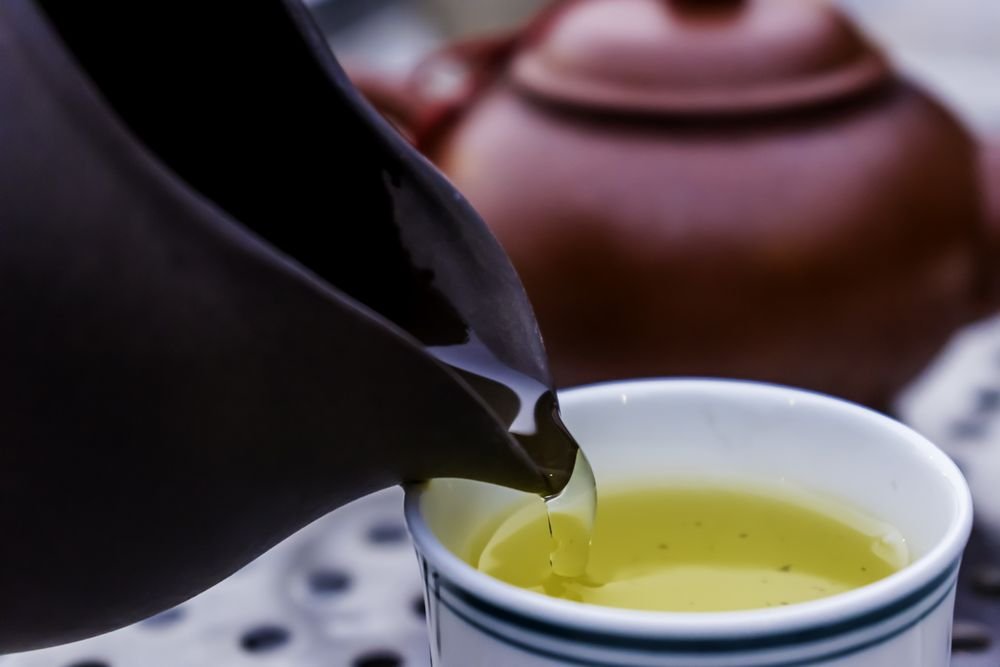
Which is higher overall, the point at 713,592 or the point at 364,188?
the point at 364,188

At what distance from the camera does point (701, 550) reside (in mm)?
492

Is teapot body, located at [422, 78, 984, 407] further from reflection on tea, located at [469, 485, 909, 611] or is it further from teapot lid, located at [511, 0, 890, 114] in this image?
reflection on tea, located at [469, 485, 909, 611]

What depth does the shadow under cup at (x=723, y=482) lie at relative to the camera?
1.13 feet

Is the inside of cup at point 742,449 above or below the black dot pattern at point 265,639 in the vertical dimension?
above

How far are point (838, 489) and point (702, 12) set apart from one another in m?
0.35

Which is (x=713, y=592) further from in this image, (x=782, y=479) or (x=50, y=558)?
(x=50, y=558)

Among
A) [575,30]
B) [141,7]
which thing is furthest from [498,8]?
[141,7]

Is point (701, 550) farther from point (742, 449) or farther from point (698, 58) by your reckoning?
point (698, 58)

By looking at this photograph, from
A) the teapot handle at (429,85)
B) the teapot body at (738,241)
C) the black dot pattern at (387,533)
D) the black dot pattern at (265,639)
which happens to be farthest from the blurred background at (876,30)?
the black dot pattern at (265,639)

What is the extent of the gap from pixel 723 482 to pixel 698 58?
293 millimetres

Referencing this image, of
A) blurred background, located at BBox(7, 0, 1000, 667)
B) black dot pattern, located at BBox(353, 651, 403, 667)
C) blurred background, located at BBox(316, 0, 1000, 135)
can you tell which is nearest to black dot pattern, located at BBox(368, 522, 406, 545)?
blurred background, located at BBox(7, 0, 1000, 667)

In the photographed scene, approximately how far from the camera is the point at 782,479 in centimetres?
50

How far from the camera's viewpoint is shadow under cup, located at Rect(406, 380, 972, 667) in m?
0.34

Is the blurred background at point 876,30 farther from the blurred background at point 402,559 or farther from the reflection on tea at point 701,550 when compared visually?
the reflection on tea at point 701,550
